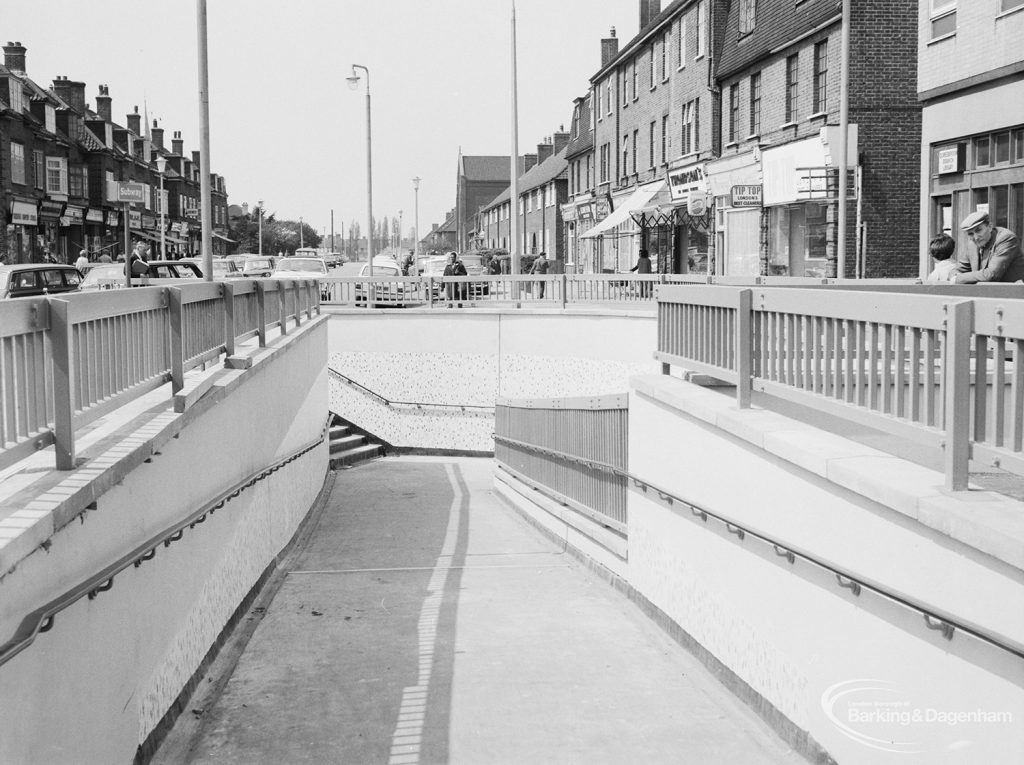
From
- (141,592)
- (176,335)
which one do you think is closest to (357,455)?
(176,335)

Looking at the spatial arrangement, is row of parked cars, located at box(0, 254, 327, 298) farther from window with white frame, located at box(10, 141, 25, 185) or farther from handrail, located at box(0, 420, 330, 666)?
window with white frame, located at box(10, 141, 25, 185)

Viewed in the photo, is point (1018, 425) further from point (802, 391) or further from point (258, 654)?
point (258, 654)

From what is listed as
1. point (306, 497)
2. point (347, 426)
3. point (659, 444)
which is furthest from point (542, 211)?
point (659, 444)

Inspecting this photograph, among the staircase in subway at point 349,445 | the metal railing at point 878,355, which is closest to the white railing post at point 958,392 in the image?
the metal railing at point 878,355

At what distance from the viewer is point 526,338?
2436cm

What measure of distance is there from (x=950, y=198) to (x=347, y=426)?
12224 millimetres

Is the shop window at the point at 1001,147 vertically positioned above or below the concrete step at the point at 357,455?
above

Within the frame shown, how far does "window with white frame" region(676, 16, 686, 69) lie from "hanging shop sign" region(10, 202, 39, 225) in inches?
977

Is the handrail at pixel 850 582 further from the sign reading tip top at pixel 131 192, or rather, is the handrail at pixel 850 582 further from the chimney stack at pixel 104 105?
the chimney stack at pixel 104 105

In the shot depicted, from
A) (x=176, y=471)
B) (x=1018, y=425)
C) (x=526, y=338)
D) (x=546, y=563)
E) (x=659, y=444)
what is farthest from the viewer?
(x=526, y=338)

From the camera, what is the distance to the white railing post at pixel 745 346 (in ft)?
23.5

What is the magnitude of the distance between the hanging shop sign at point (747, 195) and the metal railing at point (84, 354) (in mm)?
24280

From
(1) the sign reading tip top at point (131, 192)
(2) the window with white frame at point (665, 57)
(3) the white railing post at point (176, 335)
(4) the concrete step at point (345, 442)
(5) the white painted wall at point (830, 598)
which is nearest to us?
(5) the white painted wall at point (830, 598)

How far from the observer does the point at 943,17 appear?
21.0m
